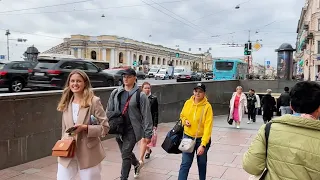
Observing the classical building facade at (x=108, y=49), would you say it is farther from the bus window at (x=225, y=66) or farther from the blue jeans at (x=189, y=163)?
the blue jeans at (x=189, y=163)

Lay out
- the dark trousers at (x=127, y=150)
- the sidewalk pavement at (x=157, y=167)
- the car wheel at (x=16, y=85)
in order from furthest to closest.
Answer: the car wheel at (x=16, y=85), the sidewalk pavement at (x=157, y=167), the dark trousers at (x=127, y=150)

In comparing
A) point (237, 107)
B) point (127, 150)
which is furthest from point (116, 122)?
point (237, 107)

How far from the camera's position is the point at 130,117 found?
4.32 meters

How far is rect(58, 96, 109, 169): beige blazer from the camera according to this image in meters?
3.08

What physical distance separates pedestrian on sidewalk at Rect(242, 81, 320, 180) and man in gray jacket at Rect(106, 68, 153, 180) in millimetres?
2312

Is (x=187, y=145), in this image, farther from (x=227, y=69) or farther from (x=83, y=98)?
(x=227, y=69)

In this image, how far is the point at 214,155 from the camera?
6770 millimetres

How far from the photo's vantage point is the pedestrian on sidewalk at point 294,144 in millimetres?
1922

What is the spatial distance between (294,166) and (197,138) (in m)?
2.31

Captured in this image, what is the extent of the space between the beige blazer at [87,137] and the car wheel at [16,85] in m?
13.6

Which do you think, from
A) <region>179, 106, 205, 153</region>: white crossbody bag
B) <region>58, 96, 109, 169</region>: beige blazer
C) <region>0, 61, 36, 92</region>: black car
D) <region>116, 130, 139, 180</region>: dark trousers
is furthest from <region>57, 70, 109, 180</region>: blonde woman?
<region>0, 61, 36, 92</region>: black car

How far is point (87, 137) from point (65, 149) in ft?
0.81

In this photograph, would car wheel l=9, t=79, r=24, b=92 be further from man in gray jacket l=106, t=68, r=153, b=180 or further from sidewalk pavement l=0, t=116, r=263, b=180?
man in gray jacket l=106, t=68, r=153, b=180

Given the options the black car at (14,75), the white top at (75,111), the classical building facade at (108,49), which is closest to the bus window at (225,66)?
the black car at (14,75)
